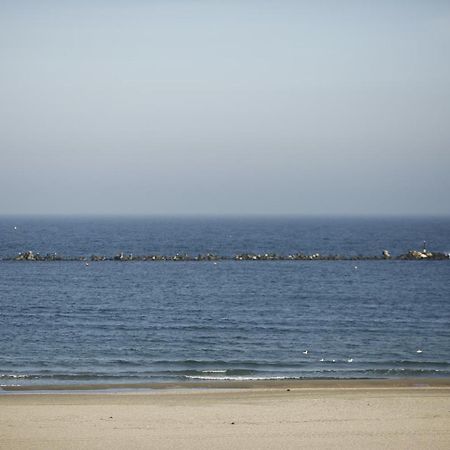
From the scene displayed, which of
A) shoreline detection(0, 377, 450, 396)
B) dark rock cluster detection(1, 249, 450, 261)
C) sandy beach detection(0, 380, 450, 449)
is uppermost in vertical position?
dark rock cluster detection(1, 249, 450, 261)

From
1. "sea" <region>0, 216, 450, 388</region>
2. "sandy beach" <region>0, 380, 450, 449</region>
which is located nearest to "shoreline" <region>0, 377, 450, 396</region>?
"sandy beach" <region>0, 380, 450, 449</region>

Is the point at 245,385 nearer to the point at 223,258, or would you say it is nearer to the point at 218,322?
the point at 218,322

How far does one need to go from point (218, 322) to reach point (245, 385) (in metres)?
14.6

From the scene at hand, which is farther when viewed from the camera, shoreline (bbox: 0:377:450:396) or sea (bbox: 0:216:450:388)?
sea (bbox: 0:216:450:388)

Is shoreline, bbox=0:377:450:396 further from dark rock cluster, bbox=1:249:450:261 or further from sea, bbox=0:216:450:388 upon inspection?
dark rock cluster, bbox=1:249:450:261

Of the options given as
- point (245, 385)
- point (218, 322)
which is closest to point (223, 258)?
point (218, 322)

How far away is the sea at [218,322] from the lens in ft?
97.0

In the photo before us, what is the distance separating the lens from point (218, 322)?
4078 centimetres

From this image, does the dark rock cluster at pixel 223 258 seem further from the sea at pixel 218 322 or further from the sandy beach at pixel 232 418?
the sandy beach at pixel 232 418

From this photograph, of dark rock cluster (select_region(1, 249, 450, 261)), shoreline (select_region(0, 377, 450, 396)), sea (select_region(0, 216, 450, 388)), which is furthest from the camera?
dark rock cluster (select_region(1, 249, 450, 261))

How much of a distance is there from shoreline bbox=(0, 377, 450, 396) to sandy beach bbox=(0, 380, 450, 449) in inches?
9.2

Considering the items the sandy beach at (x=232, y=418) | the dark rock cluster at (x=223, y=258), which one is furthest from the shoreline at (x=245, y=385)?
the dark rock cluster at (x=223, y=258)

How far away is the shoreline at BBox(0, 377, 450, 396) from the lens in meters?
25.4

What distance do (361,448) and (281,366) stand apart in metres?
12.3
